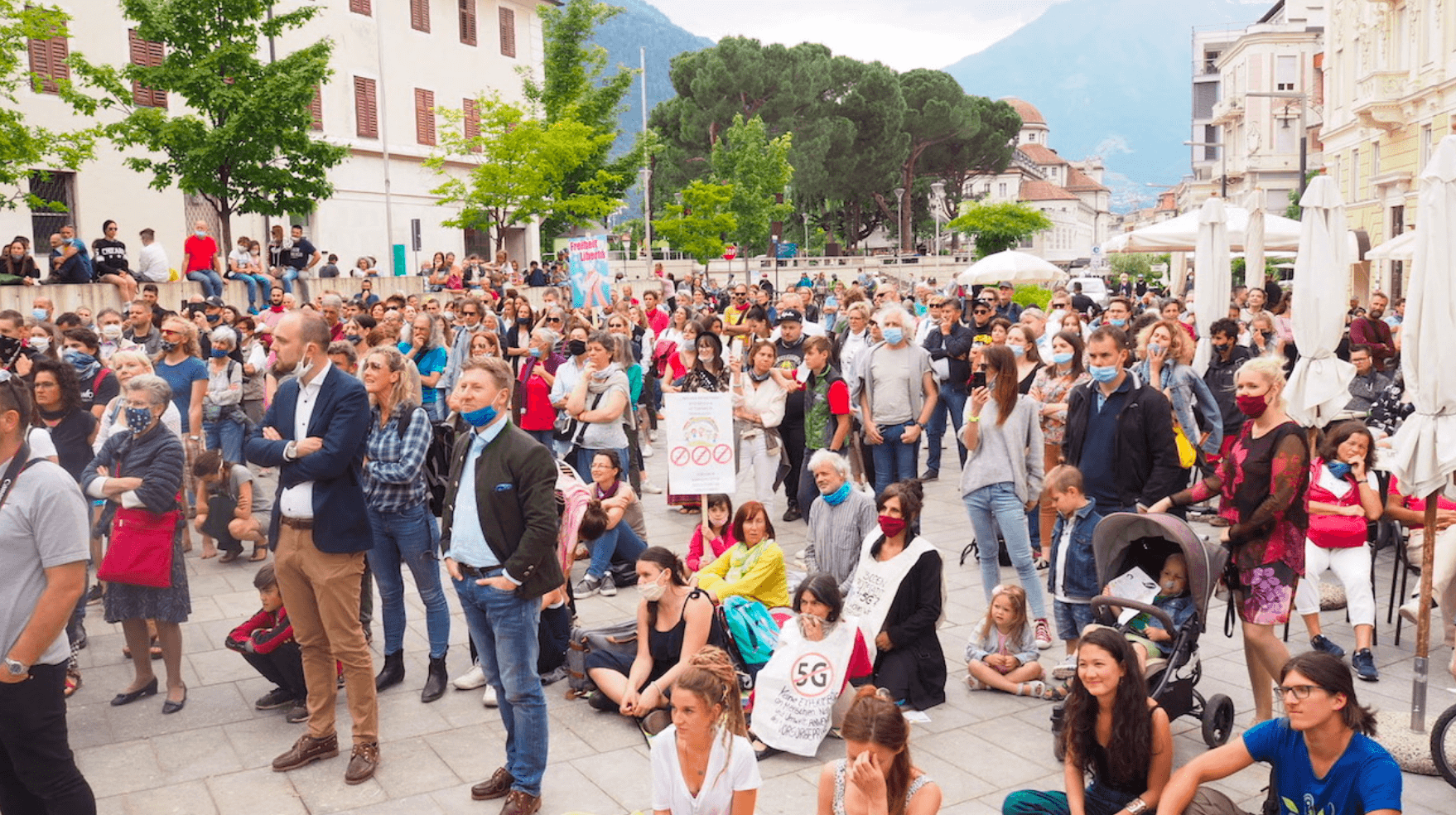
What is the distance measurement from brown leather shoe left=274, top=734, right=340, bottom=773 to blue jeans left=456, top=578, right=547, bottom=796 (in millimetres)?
1211

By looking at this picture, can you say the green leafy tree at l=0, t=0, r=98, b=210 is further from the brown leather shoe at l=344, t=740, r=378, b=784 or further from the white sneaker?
the brown leather shoe at l=344, t=740, r=378, b=784

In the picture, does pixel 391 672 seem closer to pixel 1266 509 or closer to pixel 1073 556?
pixel 1073 556

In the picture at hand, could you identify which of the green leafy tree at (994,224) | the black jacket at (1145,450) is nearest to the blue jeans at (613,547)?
the black jacket at (1145,450)

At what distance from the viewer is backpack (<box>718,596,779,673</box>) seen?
23.3 feet

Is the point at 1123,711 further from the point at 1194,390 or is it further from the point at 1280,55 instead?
the point at 1280,55

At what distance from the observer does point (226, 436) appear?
1111cm

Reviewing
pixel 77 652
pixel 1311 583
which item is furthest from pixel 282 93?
pixel 1311 583

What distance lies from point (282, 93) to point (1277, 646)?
21.0 metres

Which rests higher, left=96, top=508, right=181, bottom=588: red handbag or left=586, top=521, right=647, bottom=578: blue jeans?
left=96, top=508, right=181, bottom=588: red handbag

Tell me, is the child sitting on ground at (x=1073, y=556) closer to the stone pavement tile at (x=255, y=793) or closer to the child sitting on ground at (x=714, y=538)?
the child sitting on ground at (x=714, y=538)

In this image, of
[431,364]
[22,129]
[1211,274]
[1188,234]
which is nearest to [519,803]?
[431,364]

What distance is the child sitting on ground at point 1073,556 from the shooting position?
6.95m

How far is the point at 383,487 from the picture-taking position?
702 centimetres

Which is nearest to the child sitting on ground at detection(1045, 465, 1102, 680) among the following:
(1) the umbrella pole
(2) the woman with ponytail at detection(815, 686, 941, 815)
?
(1) the umbrella pole
